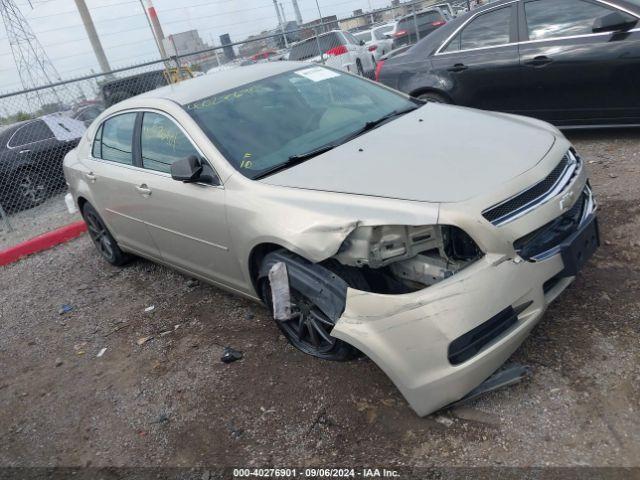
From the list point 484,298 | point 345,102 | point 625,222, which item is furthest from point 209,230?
point 625,222

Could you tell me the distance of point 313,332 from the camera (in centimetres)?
319

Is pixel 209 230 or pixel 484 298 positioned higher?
pixel 209 230

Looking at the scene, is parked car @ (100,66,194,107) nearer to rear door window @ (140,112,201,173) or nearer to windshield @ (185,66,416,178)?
rear door window @ (140,112,201,173)

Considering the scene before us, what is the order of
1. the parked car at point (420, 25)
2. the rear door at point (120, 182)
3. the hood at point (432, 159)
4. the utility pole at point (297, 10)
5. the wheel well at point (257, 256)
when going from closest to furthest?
1. the hood at point (432, 159)
2. the wheel well at point (257, 256)
3. the rear door at point (120, 182)
4. the parked car at point (420, 25)
5. the utility pole at point (297, 10)

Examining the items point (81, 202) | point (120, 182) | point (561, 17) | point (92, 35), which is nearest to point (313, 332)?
point (120, 182)

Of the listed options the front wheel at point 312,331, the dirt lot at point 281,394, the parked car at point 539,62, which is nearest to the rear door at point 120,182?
the dirt lot at point 281,394

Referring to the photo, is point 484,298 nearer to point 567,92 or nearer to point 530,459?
point 530,459

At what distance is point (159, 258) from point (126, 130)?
3.52 ft

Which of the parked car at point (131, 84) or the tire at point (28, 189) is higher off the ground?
the parked car at point (131, 84)

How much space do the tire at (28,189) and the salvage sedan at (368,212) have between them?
542 centimetres

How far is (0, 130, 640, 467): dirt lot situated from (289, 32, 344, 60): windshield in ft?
30.4

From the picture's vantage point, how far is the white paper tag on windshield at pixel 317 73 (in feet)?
13.7

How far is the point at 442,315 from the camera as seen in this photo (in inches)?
95.4

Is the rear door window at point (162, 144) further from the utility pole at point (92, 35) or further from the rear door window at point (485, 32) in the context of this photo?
the utility pole at point (92, 35)
